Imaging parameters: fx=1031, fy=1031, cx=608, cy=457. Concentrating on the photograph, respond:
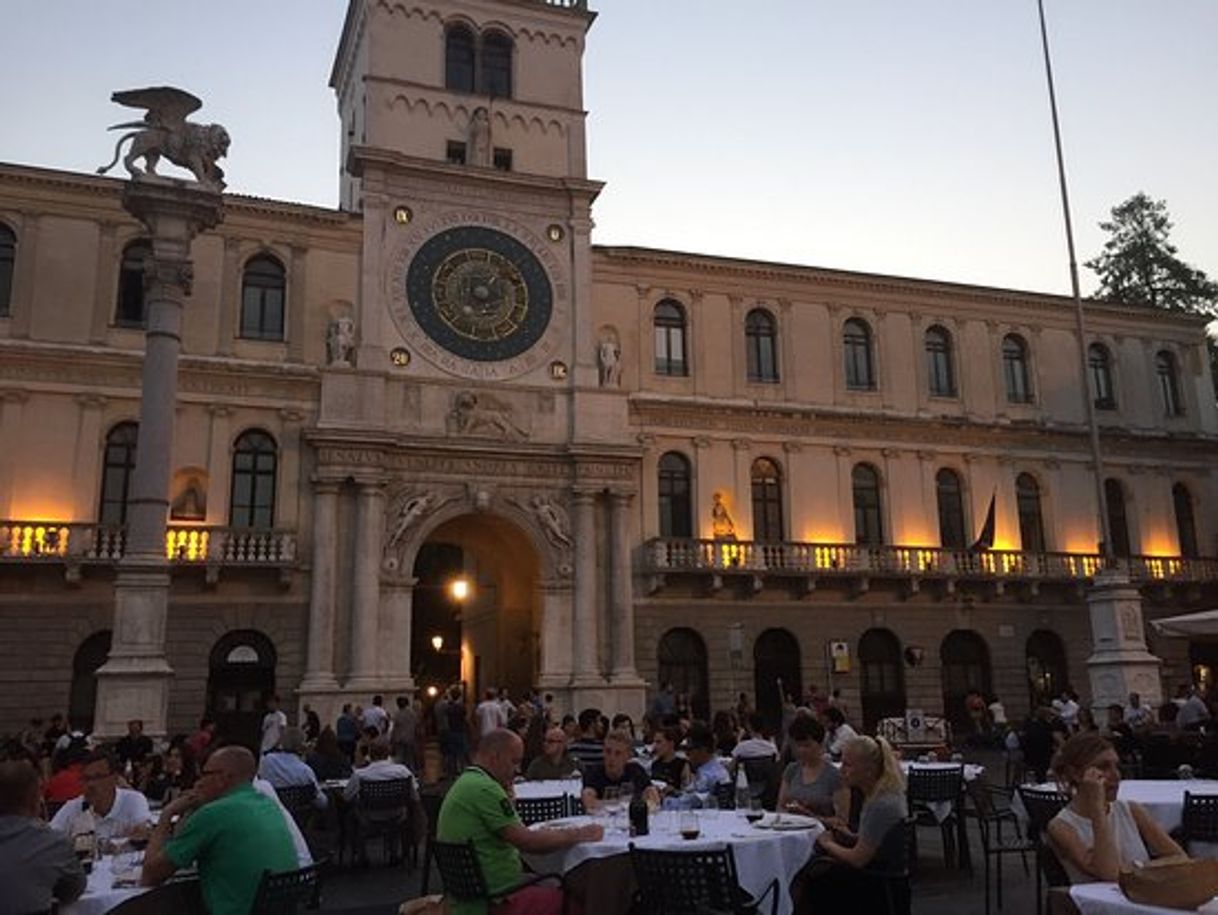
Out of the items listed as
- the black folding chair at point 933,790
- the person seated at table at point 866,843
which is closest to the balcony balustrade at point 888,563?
the black folding chair at point 933,790

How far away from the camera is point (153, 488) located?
717 inches

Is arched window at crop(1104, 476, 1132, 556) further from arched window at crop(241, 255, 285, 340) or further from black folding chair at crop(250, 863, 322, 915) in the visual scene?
black folding chair at crop(250, 863, 322, 915)

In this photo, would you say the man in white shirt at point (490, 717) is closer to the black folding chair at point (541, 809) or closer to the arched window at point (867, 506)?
the black folding chair at point (541, 809)

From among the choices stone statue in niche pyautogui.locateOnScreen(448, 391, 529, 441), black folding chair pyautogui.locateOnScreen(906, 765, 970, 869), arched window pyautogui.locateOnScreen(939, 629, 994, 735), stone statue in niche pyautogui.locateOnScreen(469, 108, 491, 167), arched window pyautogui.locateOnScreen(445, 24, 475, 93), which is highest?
arched window pyautogui.locateOnScreen(445, 24, 475, 93)

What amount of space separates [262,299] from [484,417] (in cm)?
646

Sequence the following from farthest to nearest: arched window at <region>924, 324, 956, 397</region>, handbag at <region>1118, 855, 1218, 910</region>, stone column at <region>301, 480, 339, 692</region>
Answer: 1. arched window at <region>924, 324, 956, 397</region>
2. stone column at <region>301, 480, 339, 692</region>
3. handbag at <region>1118, 855, 1218, 910</region>

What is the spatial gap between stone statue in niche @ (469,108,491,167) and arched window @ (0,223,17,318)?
1178cm

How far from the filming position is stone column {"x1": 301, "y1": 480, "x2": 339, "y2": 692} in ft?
78.9

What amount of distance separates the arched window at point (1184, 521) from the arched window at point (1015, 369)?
6393 millimetres

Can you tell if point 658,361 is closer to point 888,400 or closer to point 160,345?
point 888,400

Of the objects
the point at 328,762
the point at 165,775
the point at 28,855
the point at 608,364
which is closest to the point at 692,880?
the point at 28,855

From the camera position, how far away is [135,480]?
60.2 feet

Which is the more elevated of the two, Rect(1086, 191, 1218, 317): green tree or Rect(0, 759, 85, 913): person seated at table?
Rect(1086, 191, 1218, 317): green tree

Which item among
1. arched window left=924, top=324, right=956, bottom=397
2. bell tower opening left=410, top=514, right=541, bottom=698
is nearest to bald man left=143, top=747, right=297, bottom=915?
bell tower opening left=410, top=514, right=541, bottom=698
